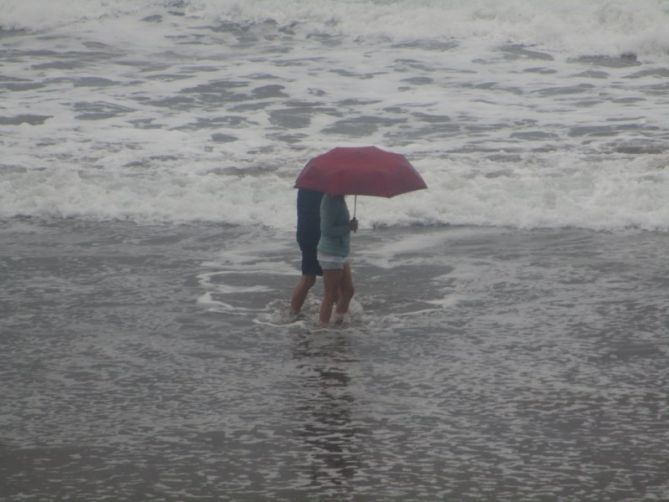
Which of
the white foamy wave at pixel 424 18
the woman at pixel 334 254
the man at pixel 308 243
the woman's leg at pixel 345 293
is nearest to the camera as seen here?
the woman at pixel 334 254

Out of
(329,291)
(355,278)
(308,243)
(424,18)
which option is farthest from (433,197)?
(424,18)

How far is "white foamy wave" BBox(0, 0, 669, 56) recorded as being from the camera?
75.0 ft

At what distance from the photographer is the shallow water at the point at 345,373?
5.96m

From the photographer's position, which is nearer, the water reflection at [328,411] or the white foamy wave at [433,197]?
the water reflection at [328,411]

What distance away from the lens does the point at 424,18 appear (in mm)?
24266

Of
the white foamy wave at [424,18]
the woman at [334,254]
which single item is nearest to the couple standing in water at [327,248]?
the woman at [334,254]

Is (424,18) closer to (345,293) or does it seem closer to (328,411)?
(345,293)

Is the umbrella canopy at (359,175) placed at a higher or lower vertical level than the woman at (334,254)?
higher

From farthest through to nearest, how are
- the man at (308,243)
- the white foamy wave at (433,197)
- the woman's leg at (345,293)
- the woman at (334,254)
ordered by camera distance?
the white foamy wave at (433,197) < the man at (308,243) < the woman's leg at (345,293) < the woman at (334,254)

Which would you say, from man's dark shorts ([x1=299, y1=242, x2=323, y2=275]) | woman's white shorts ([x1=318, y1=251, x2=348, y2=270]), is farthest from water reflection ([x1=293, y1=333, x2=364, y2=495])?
man's dark shorts ([x1=299, y1=242, x2=323, y2=275])

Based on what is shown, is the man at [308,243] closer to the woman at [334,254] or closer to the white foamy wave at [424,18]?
the woman at [334,254]

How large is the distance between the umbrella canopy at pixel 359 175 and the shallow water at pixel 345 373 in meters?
0.91

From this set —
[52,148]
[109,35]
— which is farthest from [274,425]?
[109,35]

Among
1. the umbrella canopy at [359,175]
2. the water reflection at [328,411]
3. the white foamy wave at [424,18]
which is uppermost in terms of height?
the white foamy wave at [424,18]
